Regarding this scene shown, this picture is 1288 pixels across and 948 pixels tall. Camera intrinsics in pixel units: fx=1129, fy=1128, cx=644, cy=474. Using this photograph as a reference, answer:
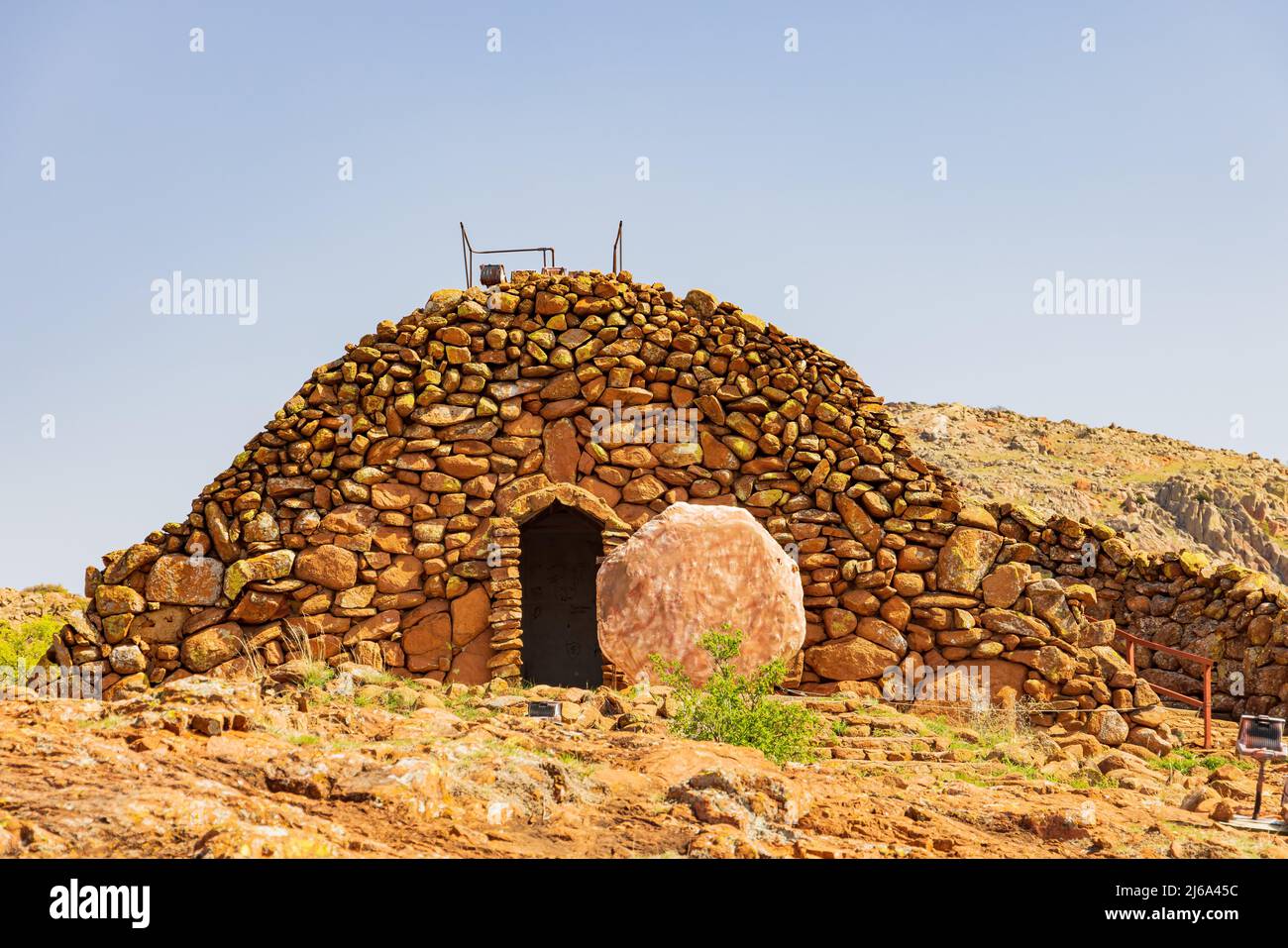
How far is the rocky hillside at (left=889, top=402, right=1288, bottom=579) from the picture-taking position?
24734 millimetres

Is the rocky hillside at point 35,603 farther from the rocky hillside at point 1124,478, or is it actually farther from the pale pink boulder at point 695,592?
the rocky hillside at point 1124,478

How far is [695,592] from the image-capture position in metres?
9.91

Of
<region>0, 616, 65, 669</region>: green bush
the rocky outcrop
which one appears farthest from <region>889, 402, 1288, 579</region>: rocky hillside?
<region>0, 616, 65, 669</region>: green bush

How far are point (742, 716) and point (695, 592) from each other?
2.80 metres

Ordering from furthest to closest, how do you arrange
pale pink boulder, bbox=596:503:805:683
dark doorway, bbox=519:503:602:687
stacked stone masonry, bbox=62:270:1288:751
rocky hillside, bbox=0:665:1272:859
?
dark doorway, bbox=519:503:602:687, stacked stone masonry, bbox=62:270:1288:751, pale pink boulder, bbox=596:503:805:683, rocky hillside, bbox=0:665:1272:859

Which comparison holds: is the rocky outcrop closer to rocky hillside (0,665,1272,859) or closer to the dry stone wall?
the dry stone wall

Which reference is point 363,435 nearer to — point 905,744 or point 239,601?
point 239,601

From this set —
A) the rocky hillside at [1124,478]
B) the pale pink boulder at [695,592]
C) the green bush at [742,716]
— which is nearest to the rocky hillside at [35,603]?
the pale pink boulder at [695,592]

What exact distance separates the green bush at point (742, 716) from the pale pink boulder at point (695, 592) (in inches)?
78.5

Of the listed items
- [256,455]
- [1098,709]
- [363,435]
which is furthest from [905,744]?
[256,455]

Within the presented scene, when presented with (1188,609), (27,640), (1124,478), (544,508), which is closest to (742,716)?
(544,508)

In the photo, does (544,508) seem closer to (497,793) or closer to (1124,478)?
(497,793)

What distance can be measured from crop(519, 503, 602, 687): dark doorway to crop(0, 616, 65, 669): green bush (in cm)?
578
